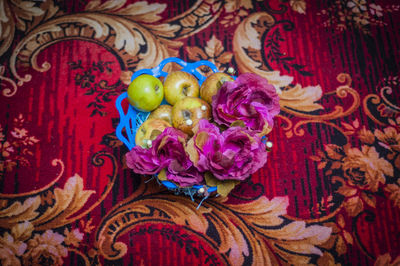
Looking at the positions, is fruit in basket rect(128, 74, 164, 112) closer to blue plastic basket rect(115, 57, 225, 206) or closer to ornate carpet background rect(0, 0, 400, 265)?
blue plastic basket rect(115, 57, 225, 206)

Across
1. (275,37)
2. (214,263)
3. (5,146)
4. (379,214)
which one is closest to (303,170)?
(379,214)

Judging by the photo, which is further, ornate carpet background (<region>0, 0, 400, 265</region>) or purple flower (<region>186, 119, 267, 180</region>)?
ornate carpet background (<region>0, 0, 400, 265</region>)

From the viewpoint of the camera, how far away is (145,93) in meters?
A: 0.74

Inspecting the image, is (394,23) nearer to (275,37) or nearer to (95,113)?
(275,37)

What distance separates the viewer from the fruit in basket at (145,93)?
737 mm

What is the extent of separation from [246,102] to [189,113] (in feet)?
0.41

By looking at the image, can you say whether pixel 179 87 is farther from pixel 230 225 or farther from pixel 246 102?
pixel 230 225

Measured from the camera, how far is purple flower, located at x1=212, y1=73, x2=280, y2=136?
678 millimetres

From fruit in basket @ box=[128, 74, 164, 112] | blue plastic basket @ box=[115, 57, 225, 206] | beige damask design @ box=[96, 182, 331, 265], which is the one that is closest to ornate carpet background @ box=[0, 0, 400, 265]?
beige damask design @ box=[96, 182, 331, 265]

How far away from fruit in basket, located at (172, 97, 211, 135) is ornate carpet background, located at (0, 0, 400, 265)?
232 mm

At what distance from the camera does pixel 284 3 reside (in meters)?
1.14

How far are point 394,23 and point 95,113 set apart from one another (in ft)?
3.37

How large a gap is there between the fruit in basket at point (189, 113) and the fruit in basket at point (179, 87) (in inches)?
2.0

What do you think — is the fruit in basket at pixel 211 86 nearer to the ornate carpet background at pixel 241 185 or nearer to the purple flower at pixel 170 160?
the purple flower at pixel 170 160
